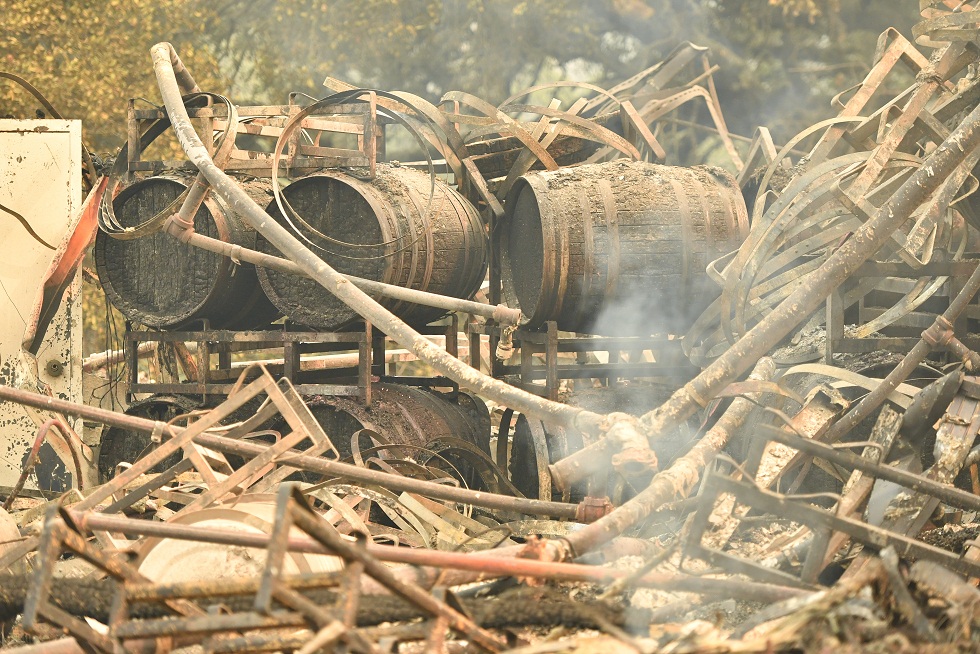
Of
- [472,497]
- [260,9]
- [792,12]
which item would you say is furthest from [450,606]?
[260,9]

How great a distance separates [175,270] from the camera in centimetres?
643

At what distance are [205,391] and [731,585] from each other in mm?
4120

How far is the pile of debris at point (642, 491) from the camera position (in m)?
2.52

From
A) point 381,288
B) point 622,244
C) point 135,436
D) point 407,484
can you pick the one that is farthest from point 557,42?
point 407,484

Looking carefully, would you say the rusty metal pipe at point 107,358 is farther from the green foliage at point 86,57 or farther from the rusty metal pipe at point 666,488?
the rusty metal pipe at point 666,488

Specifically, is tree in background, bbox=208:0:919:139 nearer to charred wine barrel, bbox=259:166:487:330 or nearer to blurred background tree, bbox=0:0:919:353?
blurred background tree, bbox=0:0:919:353

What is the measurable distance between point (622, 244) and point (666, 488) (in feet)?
8.64

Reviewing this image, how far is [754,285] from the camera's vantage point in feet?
17.6

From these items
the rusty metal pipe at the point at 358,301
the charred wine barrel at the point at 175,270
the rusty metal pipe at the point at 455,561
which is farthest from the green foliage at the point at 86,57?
the rusty metal pipe at the point at 455,561

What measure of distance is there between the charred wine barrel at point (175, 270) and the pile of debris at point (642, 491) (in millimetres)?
630

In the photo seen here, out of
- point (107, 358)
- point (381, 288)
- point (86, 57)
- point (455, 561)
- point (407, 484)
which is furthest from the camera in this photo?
point (86, 57)

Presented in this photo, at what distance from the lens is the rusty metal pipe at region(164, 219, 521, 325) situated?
185 inches

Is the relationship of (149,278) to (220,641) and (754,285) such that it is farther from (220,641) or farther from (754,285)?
(220,641)

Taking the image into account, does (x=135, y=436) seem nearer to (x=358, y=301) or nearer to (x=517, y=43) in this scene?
(x=358, y=301)
